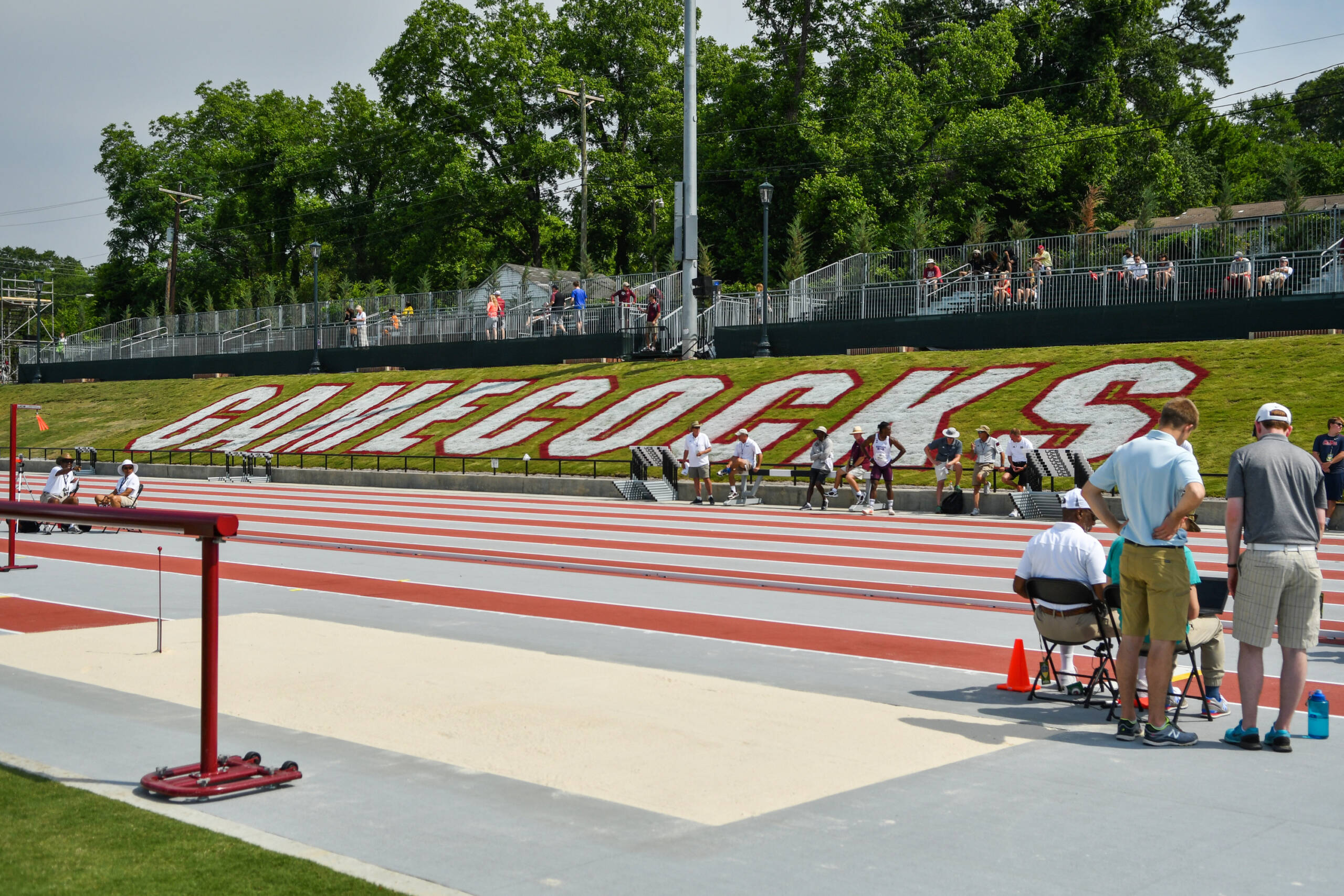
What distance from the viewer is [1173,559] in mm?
6879

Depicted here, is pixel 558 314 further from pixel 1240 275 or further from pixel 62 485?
pixel 62 485

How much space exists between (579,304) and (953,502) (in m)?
22.8

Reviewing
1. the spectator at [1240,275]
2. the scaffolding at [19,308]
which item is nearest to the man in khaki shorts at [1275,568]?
the spectator at [1240,275]

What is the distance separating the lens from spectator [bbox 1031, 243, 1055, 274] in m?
34.0

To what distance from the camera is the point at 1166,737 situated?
702 centimetres

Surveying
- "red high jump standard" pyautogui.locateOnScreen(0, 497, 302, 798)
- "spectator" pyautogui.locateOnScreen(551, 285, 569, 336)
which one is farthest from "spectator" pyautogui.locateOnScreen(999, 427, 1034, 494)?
"spectator" pyautogui.locateOnScreen(551, 285, 569, 336)

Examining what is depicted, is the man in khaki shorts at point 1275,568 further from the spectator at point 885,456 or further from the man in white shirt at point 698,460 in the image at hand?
the man in white shirt at point 698,460

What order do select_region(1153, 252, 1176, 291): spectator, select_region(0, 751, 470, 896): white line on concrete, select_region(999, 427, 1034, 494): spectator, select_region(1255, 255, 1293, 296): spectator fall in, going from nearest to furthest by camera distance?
select_region(0, 751, 470, 896): white line on concrete < select_region(999, 427, 1034, 494): spectator < select_region(1255, 255, 1293, 296): spectator < select_region(1153, 252, 1176, 291): spectator

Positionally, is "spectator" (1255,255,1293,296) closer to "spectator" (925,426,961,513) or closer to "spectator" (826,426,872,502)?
"spectator" (925,426,961,513)

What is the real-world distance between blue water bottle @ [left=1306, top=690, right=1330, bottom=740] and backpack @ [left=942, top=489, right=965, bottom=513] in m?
16.3

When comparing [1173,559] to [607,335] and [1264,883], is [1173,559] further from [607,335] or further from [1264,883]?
[607,335]

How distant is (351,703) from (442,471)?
25.7 metres

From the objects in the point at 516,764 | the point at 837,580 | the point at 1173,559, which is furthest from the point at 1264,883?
the point at 837,580

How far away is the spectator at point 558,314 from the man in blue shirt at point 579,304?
26.7 inches
